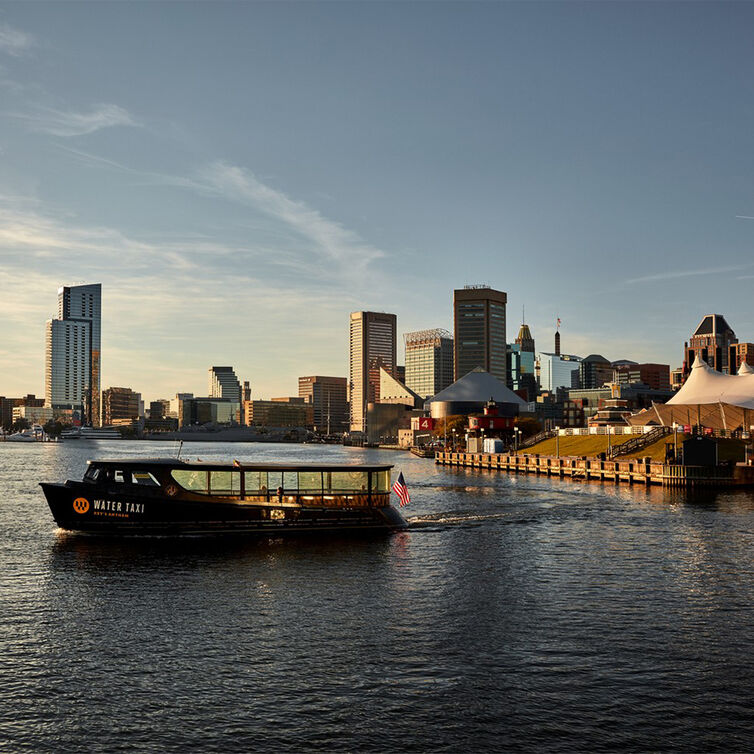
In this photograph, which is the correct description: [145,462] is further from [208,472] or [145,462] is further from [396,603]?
[396,603]

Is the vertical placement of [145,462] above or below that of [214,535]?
above

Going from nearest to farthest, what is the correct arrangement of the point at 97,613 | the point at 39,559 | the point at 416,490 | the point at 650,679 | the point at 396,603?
1. the point at 650,679
2. the point at 97,613
3. the point at 396,603
4. the point at 39,559
5. the point at 416,490

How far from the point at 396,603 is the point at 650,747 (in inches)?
682

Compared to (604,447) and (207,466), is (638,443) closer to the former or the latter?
(604,447)

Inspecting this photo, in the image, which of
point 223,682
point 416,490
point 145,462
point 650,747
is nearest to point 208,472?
point 145,462

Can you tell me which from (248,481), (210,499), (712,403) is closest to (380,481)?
(248,481)

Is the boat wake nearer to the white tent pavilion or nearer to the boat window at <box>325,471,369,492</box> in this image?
the boat window at <box>325,471,369,492</box>

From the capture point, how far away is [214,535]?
183ft

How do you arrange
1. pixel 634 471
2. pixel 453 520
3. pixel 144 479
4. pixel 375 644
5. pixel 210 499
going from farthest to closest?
pixel 634 471 → pixel 453 520 → pixel 210 499 → pixel 144 479 → pixel 375 644

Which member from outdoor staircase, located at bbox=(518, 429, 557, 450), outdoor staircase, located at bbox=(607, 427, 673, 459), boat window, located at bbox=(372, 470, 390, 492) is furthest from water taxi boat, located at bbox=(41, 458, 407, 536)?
outdoor staircase, located at bbox=(518, 429, 557, 450)

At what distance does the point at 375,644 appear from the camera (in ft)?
102

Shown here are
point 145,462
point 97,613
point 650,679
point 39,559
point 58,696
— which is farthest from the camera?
point 145,462

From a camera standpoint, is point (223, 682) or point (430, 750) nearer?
point (430, 750)

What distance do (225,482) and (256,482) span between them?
2.22 meters
